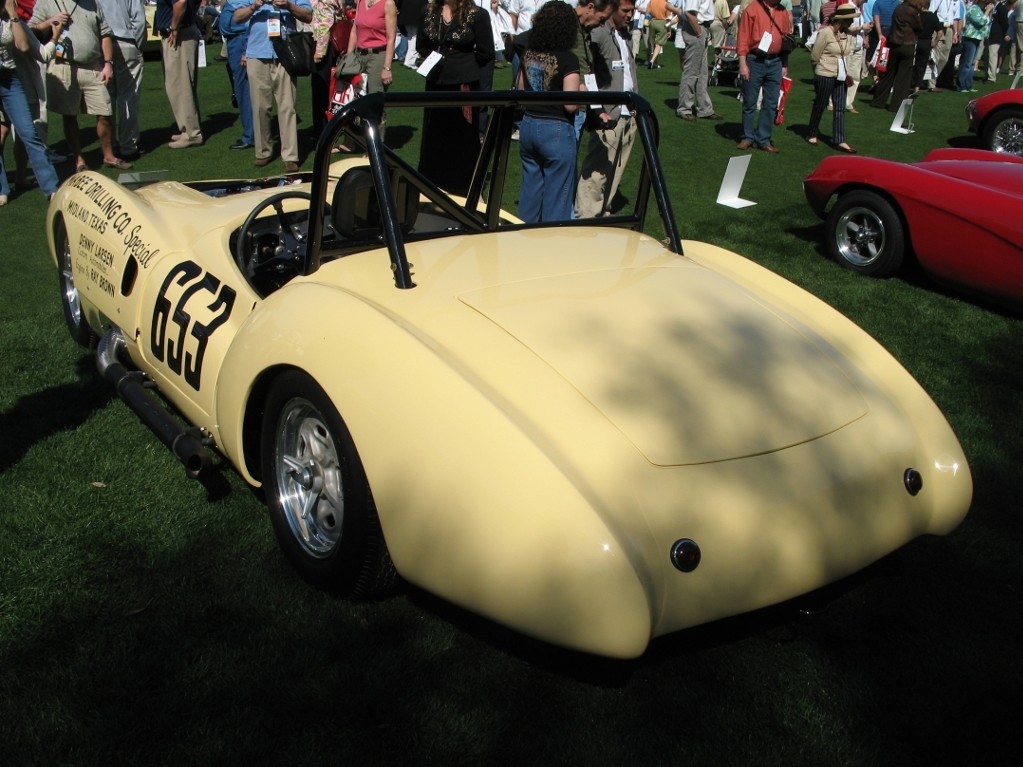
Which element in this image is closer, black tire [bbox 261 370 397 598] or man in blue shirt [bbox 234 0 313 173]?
black tire [bbox 261 370 397 598]

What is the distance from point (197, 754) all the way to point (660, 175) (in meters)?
2.64

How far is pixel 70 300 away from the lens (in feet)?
16.1

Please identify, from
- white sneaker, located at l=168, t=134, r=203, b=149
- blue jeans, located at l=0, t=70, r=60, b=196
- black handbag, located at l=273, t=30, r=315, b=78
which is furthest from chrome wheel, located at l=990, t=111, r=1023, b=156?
blue jeans, located at l=0, t=70, r=60, b=196

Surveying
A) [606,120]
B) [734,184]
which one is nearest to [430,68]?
[606,120]

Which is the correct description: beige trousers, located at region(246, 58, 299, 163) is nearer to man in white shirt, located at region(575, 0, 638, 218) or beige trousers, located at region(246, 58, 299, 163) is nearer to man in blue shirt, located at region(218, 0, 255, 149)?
man in blue shirt, located at region(218, 0, 255, 149)

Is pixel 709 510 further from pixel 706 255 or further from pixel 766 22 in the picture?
pixel 766 22

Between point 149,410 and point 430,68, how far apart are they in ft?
16.7

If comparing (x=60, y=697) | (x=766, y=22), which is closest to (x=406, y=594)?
(x=60, y=697)

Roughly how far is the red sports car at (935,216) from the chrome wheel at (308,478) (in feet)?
15.2

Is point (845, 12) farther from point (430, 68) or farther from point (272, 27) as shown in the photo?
point (272, 27)

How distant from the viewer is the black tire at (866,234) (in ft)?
20.9

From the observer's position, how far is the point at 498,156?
12.5ft

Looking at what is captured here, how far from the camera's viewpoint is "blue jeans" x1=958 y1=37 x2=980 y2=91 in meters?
18.0

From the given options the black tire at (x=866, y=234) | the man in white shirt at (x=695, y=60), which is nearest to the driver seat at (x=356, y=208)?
the black tire at (x=866, y=234)
